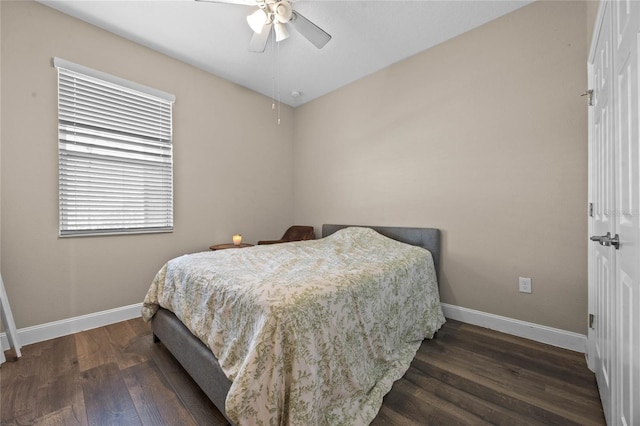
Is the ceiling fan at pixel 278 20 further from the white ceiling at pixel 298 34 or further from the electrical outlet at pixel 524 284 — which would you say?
the electrical outlet at pixel 524 284

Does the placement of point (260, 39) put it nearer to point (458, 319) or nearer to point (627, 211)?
point (627, 211)

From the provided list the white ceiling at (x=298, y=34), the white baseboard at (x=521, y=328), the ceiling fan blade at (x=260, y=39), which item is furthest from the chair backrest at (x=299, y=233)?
the ceiling fan blade at (x=260, y=39)

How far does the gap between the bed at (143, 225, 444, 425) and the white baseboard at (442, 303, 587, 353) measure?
13.9 inches

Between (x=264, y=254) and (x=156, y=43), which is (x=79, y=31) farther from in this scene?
(x=264, y=254)

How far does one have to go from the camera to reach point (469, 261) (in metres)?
2.35

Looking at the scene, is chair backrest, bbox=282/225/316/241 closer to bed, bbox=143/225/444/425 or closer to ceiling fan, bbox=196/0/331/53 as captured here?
bed, bbox=143/225/444/425

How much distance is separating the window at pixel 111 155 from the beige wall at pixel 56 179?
77mm

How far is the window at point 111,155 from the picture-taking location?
2.19 meters

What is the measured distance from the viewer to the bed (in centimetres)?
102

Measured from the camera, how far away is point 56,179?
2.13 metres

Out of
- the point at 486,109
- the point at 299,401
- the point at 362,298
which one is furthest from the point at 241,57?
the point at 299,401

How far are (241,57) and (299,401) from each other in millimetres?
3042

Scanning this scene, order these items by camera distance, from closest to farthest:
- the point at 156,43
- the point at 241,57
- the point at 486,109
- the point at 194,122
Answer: the point at 486,109, the point at 156,43, the point at 241,57, the point at 194,122

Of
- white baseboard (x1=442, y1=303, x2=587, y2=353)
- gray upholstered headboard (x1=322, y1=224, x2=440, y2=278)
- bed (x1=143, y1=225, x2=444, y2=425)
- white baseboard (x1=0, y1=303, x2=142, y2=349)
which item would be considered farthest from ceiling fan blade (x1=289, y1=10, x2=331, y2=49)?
white baseboard (x1=0, y1=303, x2=142, y2=349)
